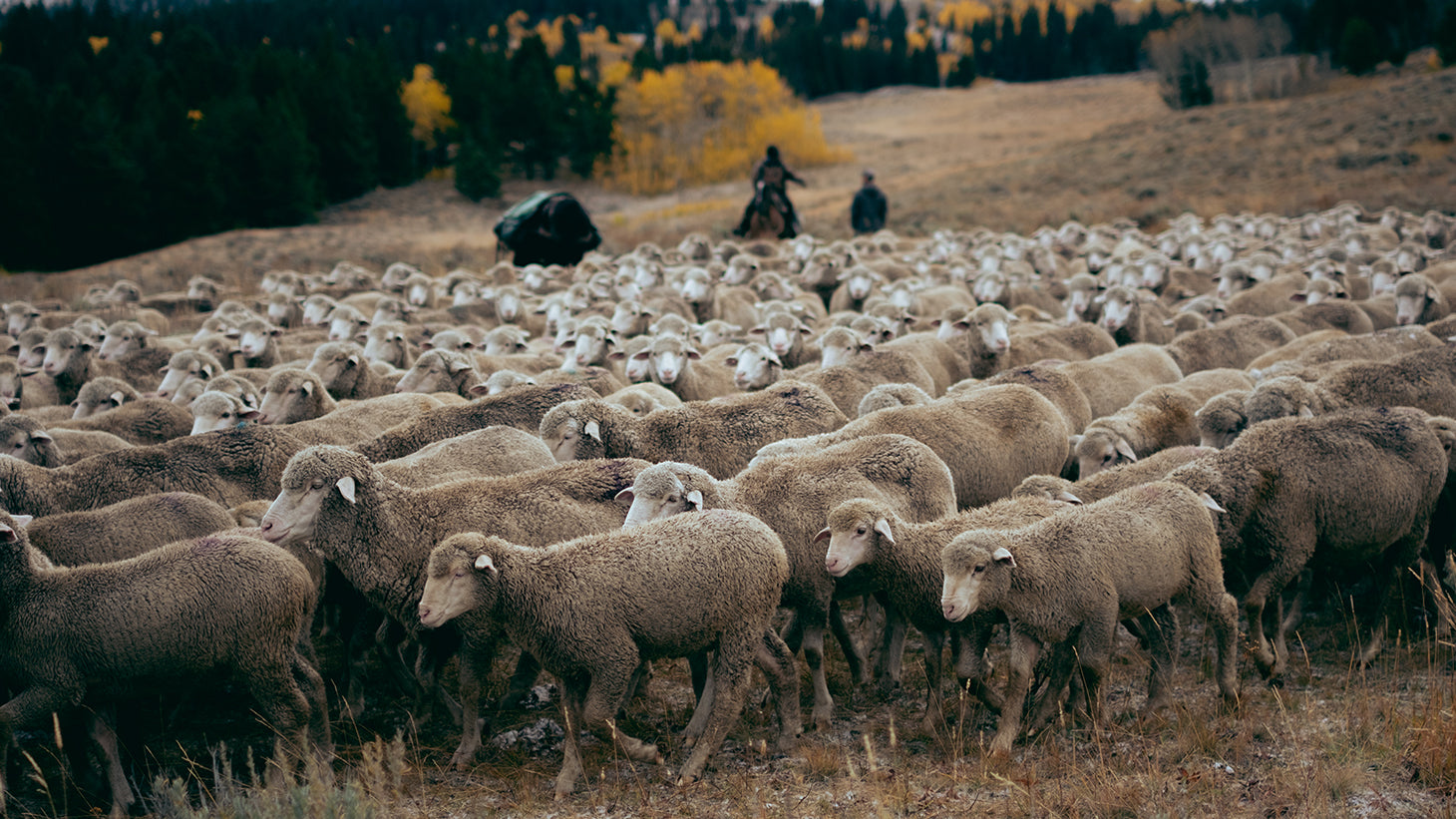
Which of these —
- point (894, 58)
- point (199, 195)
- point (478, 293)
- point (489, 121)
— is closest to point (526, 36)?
point (489, 121)

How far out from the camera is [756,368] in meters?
9.43

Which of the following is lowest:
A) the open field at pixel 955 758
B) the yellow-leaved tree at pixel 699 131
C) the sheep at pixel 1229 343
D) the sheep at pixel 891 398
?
the open field at pixel 955 758

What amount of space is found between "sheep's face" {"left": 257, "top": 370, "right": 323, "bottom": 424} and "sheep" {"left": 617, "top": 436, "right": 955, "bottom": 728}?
3819 millimetres

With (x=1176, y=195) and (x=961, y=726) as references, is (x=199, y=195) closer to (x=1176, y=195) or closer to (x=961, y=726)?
(x=1176, y=195)

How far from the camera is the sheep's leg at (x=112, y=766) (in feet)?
16.1

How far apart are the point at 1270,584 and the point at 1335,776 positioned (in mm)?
1715

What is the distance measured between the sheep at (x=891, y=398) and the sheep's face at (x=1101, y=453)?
1.23 m

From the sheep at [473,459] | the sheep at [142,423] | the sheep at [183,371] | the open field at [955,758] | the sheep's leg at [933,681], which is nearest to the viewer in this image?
the open field at [955,758]

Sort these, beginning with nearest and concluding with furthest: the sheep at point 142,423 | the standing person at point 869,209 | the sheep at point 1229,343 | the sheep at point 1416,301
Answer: the sheep at point 142,423
the sheep at point 1229,343
the sheep at point 1416,301
the standing person at point 869,209

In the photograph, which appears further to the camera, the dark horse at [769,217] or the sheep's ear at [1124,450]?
the dark horse at [769,217]

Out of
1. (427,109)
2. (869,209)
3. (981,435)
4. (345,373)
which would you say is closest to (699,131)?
(427,109)

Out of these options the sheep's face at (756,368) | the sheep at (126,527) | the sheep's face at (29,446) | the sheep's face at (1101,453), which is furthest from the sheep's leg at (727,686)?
the sheep's face at (29,446)

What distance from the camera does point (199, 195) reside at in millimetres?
36594

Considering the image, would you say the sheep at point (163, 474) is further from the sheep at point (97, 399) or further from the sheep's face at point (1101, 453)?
the sheep's face at point (1101, 453)
